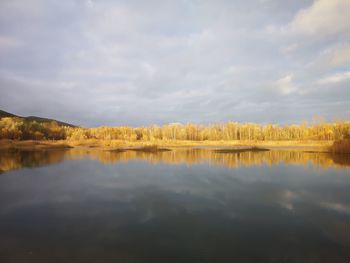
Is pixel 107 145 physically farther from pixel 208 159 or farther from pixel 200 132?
pixel 200 132

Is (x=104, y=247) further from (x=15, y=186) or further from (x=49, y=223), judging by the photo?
(x=15, y=186)

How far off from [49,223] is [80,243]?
2.89 metres

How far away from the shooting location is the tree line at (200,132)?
89.8 meters

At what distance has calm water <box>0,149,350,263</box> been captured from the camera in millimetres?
7484

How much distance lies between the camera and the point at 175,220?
10328 millimetres

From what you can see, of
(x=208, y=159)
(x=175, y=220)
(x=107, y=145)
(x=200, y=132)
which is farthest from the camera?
(x=200, y=132)

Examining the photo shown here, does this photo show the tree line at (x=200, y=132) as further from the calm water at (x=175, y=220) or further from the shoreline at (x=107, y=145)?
the calm water at (x=175, y=220)

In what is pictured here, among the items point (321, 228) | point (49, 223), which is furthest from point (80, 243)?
point (321, 228)

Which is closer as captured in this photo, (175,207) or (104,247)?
(104,247)

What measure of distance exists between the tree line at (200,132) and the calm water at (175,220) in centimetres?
7869

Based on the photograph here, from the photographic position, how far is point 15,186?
17047mm

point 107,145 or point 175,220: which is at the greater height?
point 107,145

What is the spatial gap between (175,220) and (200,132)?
11862 cm

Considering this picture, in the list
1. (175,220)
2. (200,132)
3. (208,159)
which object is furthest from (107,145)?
(200,132)
